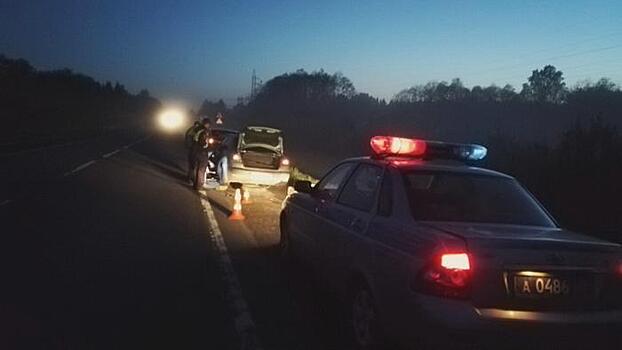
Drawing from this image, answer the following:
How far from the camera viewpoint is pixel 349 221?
611cm

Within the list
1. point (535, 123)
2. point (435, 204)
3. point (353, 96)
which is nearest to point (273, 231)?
point (435, 204)

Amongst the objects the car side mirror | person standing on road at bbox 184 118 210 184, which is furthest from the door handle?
person standing on road at bbox 184 118 210 184

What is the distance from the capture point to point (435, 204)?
560cm

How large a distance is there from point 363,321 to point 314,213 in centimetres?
196

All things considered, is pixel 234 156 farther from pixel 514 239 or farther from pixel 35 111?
pixel 35 111

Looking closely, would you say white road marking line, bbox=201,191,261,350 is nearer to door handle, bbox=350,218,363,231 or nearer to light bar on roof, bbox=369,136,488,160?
door handle, bbox=350,218,363,231

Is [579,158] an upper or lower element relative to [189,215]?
upper

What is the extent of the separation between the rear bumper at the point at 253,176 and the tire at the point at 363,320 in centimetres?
1163

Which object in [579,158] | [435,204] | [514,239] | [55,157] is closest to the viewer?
[514,239]

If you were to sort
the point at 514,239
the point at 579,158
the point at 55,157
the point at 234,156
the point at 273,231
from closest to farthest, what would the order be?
1. the point at 514,239
2. the point at 273,231
3. the point at 579,158
4. the point at 234,156
5. the point at 55,157

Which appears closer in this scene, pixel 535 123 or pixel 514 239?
pixel 514 239

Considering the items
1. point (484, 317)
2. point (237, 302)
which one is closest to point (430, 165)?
point (484, 317)

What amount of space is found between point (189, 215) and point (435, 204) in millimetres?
8164

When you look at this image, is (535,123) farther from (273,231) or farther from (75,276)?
(75,276)
